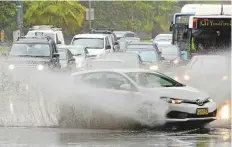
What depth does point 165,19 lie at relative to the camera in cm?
7831

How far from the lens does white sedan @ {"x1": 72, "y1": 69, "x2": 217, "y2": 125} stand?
51.0ft

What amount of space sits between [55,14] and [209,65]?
38.1m

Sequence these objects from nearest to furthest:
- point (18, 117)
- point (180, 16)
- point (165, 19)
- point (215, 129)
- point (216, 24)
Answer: point (215, 129)
point (18, 117)
point (216, 24)
point (180, 16)
point (165, 19)

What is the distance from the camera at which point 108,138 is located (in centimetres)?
1392

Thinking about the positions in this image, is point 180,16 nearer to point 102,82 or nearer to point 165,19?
point 102,82

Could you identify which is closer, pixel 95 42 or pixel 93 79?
pixel 93 79

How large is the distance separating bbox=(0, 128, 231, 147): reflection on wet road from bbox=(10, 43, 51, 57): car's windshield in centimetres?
1220

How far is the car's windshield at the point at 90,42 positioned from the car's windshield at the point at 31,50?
37.5ft

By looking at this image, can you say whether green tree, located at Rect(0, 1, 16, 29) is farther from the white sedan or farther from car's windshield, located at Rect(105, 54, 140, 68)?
the white sedan

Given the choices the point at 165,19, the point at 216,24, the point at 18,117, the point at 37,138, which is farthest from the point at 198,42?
the point at 165,19

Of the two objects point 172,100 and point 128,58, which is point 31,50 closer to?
point 128,58

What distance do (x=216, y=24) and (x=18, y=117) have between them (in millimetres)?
14157

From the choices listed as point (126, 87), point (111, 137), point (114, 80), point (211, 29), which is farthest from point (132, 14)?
point (111, 137)

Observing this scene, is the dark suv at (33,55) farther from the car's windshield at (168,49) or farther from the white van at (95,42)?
the car's windshield at (168,49)
